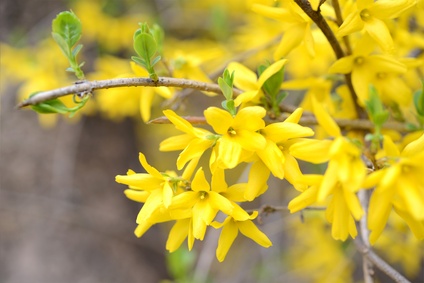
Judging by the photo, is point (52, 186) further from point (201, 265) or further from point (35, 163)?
point (201, 265)

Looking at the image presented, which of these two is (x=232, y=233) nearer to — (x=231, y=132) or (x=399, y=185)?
(x=231, y=132)

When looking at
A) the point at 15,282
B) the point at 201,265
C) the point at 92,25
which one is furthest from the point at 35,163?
the point at 201,265

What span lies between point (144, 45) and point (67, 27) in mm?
182

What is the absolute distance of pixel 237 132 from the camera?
796 millimetres

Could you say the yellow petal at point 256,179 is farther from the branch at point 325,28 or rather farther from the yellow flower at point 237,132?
the branch at point 325,28

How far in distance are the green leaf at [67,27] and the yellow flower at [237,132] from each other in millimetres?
331

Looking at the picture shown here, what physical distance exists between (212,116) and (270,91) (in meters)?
0.24

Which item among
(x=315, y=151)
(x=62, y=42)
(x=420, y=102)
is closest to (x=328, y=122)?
(x=315, y=151)

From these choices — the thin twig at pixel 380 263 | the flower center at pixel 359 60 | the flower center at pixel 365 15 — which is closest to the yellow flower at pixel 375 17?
the flower center at pixel 365 15

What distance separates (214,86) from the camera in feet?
3.02

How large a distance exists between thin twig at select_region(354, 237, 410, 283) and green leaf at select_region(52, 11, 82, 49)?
720 mm

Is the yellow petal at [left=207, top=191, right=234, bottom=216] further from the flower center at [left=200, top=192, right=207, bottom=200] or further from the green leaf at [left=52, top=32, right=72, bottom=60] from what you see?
the green leaf at [left=52, top=32, right=72, bottom=60]

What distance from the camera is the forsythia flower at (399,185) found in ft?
2.04

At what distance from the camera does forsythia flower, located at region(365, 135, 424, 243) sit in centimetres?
62
